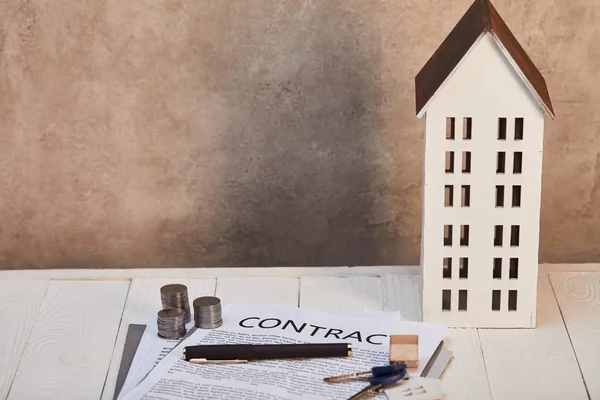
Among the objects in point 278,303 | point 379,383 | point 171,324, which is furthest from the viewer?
point 278,303

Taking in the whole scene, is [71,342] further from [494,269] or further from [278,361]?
[494,269]

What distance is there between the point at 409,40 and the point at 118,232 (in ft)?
1.64

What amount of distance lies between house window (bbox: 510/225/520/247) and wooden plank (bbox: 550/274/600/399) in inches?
4.5

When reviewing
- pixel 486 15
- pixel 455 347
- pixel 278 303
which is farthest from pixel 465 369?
pixel 486 15

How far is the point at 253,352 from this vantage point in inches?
39.5

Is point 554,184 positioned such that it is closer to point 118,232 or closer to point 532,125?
point 532,125

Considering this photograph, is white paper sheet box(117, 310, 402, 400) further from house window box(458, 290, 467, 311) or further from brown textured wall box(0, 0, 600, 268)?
brown textured wall box(0, 0, 600, 268)

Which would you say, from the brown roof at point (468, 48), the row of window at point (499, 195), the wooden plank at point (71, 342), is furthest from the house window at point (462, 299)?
the wooden plank at point (71, 342)

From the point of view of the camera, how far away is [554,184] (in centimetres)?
138

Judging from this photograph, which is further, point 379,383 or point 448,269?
point 448,269

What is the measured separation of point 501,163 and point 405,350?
0.81 ft

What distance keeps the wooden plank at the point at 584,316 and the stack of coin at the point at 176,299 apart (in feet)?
1.42

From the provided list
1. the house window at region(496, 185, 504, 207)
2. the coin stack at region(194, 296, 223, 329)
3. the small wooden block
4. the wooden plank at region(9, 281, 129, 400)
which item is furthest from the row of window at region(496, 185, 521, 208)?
the wooden plank at region(9, 281, 129, 400)

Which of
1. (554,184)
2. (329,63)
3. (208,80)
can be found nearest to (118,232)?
(208,80)
